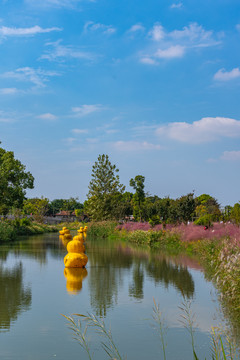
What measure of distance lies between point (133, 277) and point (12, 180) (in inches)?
1158

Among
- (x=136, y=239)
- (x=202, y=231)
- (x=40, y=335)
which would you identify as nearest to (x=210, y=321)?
(x=40, y=335)

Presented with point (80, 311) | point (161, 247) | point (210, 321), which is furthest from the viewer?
point (161, 247)

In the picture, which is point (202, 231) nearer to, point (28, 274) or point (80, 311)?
point (28, 274)

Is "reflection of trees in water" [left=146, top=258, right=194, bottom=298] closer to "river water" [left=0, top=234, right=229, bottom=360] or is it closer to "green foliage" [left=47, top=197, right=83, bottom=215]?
"river water" [left=0, top=234, right=229, bottom=360]

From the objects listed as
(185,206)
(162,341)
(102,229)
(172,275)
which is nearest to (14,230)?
(102,229)

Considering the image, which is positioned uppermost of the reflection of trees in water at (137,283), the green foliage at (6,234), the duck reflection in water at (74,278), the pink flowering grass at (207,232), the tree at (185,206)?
the tree at (185,206)

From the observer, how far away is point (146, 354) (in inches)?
210

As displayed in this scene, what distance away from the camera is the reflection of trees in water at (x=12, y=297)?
7141 mm

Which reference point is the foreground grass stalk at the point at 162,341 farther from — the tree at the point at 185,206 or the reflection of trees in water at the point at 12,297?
the tree at the point at 185,206

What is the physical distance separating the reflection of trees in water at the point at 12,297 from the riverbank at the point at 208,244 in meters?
3.70

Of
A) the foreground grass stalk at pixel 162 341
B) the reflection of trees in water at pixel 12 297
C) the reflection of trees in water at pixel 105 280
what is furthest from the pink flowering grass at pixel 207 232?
the foreground grass stalk at pixel 162 341

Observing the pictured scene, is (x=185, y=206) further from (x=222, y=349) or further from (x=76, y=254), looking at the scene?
(x=222, y=349)

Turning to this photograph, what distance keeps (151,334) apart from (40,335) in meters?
1.71

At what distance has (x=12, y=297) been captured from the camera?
8750 millimetres
